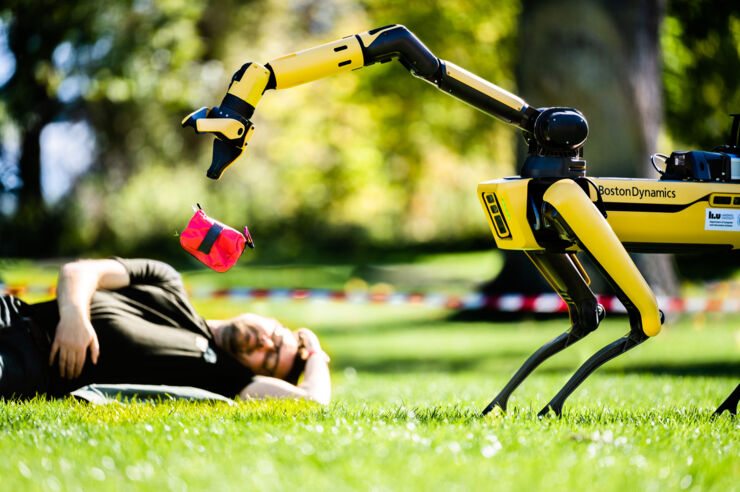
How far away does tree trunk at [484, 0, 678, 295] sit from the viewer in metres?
11.4

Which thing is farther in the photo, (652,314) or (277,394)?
(277,394)

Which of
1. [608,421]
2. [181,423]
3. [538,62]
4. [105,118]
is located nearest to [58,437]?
[181,423]

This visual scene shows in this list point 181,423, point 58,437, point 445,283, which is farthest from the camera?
point 445,283

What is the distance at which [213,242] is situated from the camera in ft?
12.1

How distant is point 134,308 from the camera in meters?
4.57

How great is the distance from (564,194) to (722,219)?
83cm

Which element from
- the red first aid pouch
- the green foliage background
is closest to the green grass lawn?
the red first aid pouch

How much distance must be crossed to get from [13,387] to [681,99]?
1705 cm

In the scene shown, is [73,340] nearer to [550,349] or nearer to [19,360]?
[19,360]

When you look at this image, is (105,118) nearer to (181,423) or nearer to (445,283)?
(445,283)

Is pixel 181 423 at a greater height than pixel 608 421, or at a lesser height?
greater

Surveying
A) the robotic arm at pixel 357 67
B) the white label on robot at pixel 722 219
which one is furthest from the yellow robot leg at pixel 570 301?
the white label on robot at pixel 722 219

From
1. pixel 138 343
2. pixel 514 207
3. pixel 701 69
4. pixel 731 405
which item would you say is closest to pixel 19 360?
pixel 138 343

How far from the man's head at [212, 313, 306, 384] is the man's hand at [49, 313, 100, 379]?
79cm
